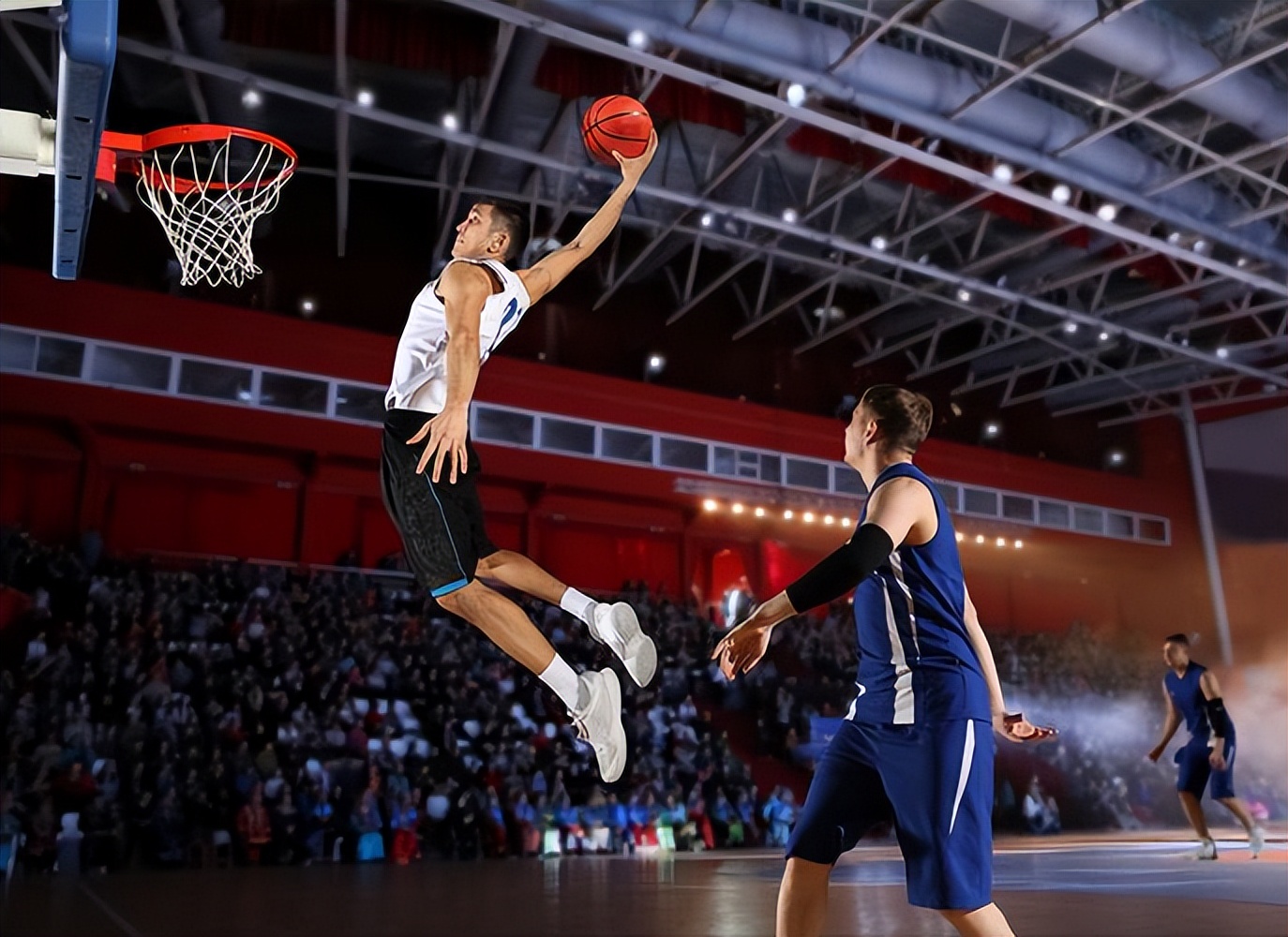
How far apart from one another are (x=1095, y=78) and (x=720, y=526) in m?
7.11

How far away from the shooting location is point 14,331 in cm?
1070

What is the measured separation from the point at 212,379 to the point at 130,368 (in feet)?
2.66

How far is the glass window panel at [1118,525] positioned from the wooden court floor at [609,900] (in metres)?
8.38

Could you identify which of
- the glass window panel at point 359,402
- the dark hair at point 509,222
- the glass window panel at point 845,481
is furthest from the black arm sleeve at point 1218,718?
the glass window panel at point 359,402

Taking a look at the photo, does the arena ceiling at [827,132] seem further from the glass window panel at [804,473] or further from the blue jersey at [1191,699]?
the blue jersey at [1191,699]

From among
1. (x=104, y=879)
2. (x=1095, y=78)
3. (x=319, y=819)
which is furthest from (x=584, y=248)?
(x=1095, y=78)

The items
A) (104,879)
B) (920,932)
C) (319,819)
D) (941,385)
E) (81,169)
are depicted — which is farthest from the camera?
(941,385)

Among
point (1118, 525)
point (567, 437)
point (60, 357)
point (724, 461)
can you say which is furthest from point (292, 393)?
point (1118, 525)

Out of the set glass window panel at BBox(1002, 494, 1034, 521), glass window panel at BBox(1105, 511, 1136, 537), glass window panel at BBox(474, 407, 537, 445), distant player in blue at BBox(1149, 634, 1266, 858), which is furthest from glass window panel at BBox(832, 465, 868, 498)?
glass window panel at BBox(1105, 511, 1136, 537)

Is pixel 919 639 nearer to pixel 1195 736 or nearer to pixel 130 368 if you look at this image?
pixel 1195 736

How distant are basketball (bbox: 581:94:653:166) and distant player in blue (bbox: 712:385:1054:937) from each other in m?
1.29

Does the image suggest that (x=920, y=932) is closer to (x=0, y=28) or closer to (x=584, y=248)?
(x=584, y=248)

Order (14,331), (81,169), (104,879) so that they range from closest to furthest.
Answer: (81,169) → (104,879) → (14,331)

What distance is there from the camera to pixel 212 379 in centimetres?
1127
